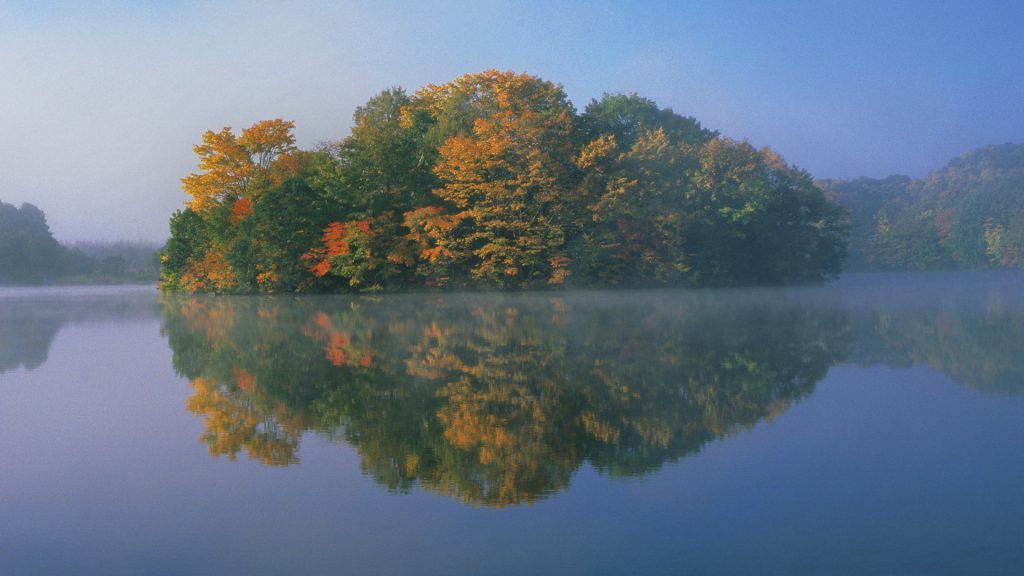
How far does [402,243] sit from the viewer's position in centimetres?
3328

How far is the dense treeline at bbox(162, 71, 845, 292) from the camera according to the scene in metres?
32.7

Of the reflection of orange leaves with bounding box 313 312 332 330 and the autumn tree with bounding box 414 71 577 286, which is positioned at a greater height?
the autumn tree with bounding box 414 71 577 286

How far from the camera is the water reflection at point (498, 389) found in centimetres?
578

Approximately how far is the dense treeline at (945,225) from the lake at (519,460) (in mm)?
58863

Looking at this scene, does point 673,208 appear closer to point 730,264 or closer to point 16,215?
point 730,264

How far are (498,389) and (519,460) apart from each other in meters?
3.04

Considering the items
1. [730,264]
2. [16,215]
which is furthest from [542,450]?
[16,215]

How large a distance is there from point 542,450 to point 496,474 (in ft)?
2.37

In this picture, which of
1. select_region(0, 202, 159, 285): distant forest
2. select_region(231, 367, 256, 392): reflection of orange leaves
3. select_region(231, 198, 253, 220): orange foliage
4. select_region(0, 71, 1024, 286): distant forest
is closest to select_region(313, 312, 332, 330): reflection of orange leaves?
select_region(231, 367, 256, 392): reflection of orange leaves

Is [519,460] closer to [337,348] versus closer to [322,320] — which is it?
[337,348]

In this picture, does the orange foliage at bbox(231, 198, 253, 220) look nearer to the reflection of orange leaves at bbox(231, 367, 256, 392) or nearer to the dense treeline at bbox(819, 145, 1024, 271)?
the reflection of orange leaves at bbox(231, 367, 256, 392)

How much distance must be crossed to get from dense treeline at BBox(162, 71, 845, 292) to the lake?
67.2 ft

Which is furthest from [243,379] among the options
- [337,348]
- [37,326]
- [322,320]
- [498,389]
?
[37,326]

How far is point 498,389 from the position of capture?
8672 millimetres
